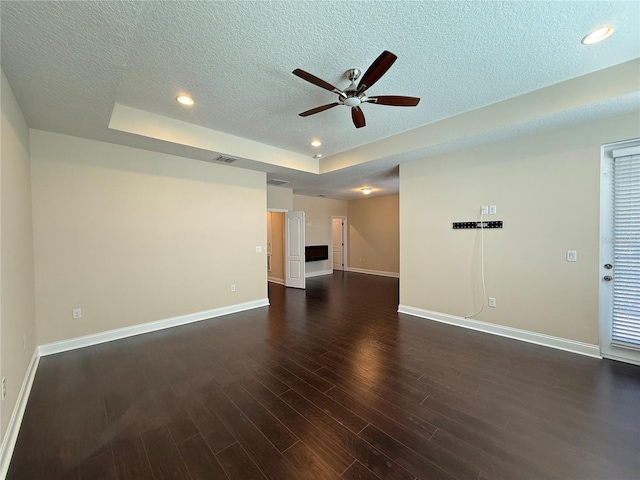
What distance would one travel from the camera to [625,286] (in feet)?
9.54

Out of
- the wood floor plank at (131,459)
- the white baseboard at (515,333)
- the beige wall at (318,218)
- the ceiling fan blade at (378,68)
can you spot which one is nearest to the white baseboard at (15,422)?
the wood floor plank at (131,459)

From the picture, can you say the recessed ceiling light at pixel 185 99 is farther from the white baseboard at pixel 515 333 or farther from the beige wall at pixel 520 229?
the white baseboard at pixel 515 333

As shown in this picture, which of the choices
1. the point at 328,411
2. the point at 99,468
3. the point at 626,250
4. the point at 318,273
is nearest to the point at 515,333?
the point at 626,250

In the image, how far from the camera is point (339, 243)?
33.9ft

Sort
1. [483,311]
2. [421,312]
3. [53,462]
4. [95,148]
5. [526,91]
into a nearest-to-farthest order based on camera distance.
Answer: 1. [53,462]
2. [526,91]
3. [95,148]
4. [483,311]
5. [421,312]

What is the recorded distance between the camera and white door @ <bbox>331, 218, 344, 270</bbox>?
10.2 metres

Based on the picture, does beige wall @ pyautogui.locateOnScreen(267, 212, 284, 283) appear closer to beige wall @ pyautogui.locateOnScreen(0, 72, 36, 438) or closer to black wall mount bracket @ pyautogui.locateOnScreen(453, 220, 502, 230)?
black wall mount bracket @ pyautogui.locateOnScreen(453, 220, 502, 230)

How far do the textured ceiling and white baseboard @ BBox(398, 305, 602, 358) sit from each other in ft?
8.67

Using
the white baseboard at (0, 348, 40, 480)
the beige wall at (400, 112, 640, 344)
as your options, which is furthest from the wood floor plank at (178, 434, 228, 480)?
the beige wall at (400, 112, 640, 344)

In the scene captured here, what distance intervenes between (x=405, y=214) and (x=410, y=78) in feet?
8.19

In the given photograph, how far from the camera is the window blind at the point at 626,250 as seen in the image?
2.84 metres

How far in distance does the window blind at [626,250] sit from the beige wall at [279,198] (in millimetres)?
5821

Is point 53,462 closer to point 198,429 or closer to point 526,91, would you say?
point 198,429

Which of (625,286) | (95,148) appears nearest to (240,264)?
(95,148)
